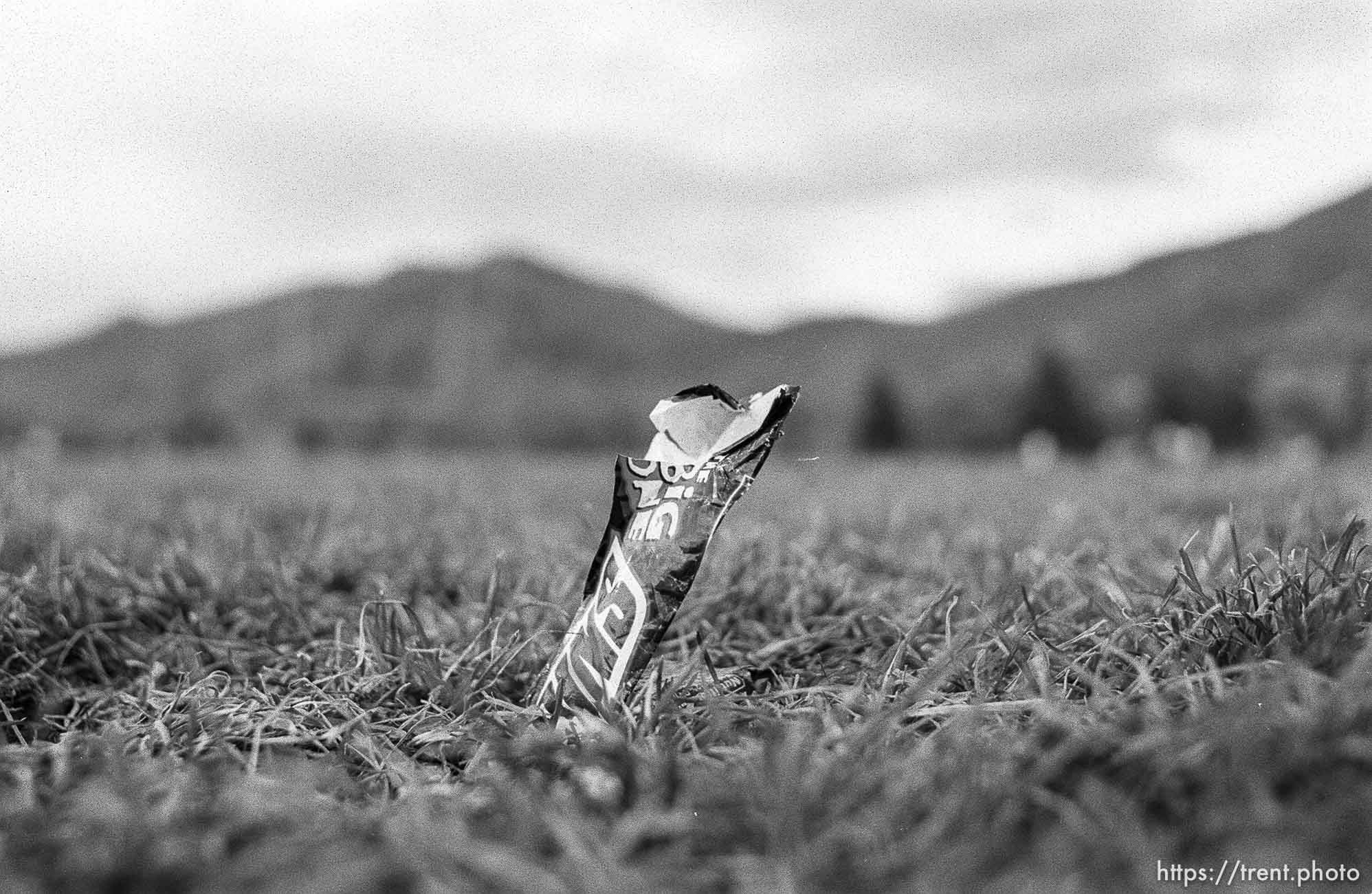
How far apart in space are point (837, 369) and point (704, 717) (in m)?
17.9

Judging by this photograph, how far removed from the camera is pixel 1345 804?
3.80 ft

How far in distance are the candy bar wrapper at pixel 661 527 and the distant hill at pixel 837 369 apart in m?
0.23

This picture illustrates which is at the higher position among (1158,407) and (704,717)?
(704,717)

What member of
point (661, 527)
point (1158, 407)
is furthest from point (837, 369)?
point (661, 527)

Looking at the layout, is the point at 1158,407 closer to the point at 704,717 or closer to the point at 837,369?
the point at 837,369

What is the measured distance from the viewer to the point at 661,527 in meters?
1.87

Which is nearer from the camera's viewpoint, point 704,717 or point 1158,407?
point 704,717

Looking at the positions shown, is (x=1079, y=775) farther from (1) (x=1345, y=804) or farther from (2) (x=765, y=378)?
(2) (x=765, y=378)

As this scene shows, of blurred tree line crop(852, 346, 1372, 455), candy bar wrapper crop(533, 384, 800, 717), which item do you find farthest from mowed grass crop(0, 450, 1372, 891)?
blurred tree line crop(852, 346, 1372, 455)

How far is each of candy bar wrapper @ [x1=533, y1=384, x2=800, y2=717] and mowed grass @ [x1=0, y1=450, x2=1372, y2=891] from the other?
0.11 metres

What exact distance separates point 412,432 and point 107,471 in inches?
259

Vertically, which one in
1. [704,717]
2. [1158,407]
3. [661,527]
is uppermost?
[661,527]

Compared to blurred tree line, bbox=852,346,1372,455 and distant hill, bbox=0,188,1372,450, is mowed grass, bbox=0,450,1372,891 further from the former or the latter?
blurred tree line, bbox=852,346,1372,455

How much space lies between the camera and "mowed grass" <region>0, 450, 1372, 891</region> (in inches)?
45.6
